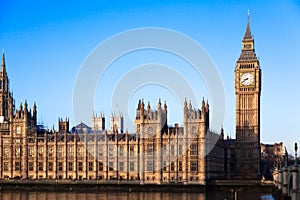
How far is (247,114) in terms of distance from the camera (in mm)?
116688

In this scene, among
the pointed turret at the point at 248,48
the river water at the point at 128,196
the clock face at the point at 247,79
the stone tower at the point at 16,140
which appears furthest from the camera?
the pointed turret at the point at 248,48

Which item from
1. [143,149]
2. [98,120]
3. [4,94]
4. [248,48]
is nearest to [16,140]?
[4,94]

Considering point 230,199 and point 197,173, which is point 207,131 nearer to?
point 197,173

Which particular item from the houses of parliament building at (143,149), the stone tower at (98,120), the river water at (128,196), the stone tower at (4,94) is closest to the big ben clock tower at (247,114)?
the houses of parliament building at (143,149)

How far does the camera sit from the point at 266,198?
2896 inches

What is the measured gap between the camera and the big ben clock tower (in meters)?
114

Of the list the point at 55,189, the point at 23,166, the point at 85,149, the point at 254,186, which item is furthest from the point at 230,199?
the point at 23,166

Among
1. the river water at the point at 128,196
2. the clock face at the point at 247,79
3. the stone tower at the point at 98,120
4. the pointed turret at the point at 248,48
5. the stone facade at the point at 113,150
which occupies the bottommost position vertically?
the river water at the point at 128,196

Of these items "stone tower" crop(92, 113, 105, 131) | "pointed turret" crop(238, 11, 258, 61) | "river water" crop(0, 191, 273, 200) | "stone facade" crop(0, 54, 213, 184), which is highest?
"pointed turret" crop(238, 11, 258, 61)

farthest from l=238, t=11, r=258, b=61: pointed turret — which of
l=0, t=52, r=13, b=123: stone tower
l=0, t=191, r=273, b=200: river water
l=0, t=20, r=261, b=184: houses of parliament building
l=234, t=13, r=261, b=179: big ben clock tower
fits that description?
l=0, t=52, r=13, b=123: stone tower

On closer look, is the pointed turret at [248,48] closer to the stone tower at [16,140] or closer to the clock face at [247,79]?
the clock face at [247,79]

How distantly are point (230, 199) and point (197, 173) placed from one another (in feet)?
85.5

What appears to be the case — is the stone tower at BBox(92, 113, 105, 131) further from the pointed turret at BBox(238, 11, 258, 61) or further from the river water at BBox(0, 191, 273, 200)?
the river water at BBox(0, 191, 273, 200)

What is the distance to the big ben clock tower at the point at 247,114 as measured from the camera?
114 meters
